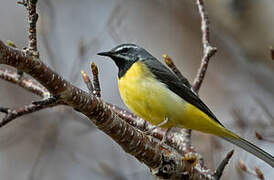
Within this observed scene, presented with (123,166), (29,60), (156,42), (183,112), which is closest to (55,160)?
(123,166)

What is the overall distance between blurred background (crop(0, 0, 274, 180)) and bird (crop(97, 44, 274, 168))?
0.66 m

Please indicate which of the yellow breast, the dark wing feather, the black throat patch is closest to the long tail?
the dark wing feather

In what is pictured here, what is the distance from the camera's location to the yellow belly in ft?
12.6

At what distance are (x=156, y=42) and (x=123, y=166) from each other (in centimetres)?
254

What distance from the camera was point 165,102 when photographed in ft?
12.9

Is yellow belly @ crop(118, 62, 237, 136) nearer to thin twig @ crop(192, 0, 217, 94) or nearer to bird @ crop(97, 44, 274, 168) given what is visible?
bird @ crop(97, 44, 274, 168)

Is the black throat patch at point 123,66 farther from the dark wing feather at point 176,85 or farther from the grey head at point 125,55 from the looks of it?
the dark wing feather at point 176,85

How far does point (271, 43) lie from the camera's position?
5141 millimetres

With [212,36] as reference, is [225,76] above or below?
below

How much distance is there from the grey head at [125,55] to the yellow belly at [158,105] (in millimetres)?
242

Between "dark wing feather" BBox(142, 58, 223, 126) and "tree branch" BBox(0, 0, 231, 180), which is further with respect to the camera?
"dark wing feather" BBox(142, 58, 223, 126)

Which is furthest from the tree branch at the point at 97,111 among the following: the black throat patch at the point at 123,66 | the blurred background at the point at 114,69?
the blurred background at the point at 114,69

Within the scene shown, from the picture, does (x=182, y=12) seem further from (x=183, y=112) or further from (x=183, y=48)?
(x=183, y=112)

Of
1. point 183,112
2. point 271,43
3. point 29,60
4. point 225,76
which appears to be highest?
point 29,60
